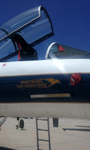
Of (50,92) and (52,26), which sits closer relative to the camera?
(50,92)

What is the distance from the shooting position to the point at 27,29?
4457 mm

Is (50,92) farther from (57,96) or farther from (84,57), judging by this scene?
(84,57)

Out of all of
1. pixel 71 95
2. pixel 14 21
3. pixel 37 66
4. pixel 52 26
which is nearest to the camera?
pixel 71 95

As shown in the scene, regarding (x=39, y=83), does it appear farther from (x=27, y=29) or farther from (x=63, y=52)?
(x=27, y=29)

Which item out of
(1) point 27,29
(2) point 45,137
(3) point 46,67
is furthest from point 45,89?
(2) point 45,137

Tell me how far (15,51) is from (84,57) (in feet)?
6.39

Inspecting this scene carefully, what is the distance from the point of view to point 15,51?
4609mm

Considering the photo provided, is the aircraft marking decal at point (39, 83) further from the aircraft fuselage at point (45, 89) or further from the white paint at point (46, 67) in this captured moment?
the white paint at point (46, 67)

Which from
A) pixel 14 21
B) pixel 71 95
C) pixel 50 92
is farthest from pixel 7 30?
pixel 71 95

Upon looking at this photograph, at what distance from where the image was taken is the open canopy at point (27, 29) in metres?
4.31

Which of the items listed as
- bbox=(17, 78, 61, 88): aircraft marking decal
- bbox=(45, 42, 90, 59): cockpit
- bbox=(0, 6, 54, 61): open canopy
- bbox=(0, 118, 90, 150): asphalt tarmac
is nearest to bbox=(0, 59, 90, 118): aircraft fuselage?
bbox=(17, 78, 61, 88): aircraft marking decal

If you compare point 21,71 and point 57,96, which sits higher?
point 21,71

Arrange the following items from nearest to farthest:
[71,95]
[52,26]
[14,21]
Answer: [71,95] < [14,21] < [52,26]

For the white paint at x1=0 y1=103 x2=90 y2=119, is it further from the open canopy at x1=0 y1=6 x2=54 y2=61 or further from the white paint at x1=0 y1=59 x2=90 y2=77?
the open canopy at x1=0 y1=6 x2=54 y2=61
